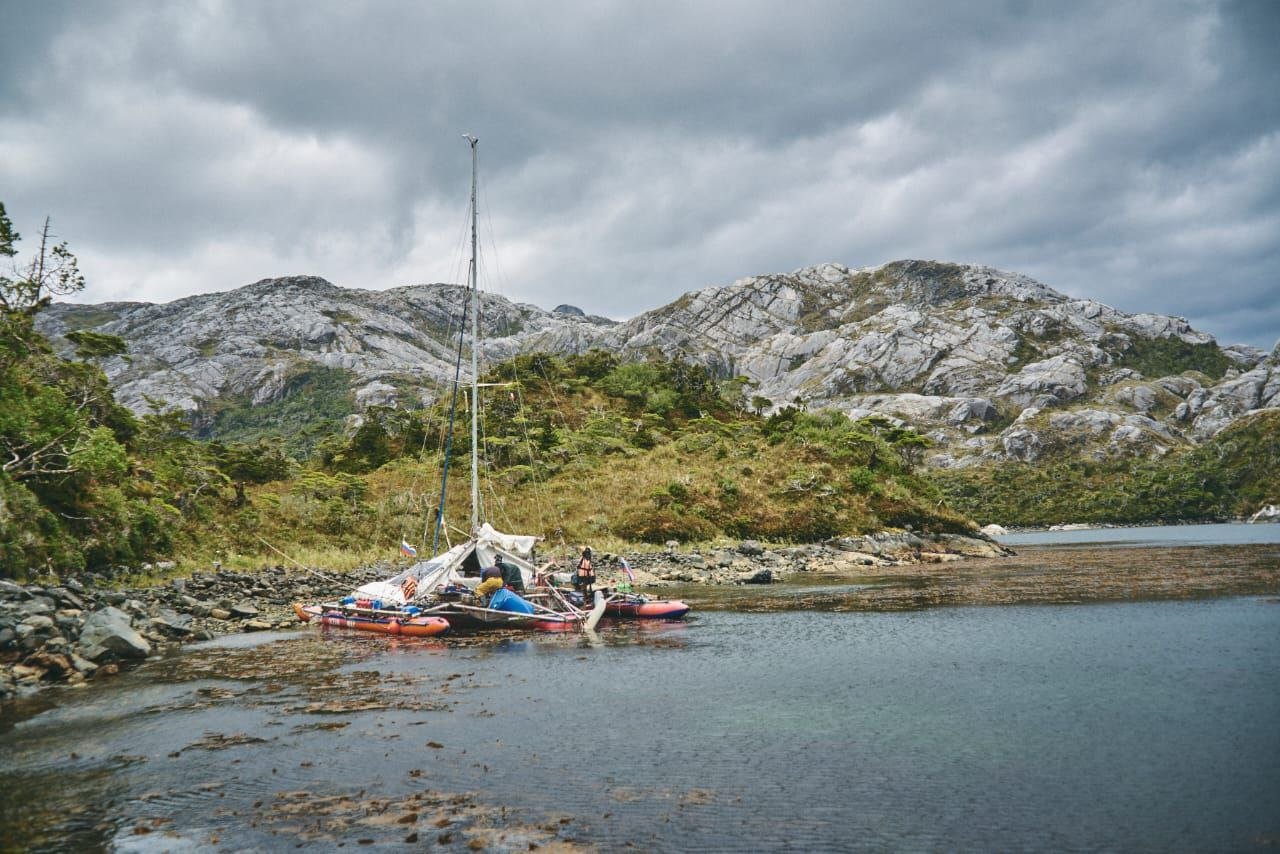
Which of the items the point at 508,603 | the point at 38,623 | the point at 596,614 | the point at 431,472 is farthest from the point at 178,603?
the point at 431,472

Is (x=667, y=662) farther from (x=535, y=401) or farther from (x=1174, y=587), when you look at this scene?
(x=535, y=401)

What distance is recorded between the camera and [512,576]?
81.6ft

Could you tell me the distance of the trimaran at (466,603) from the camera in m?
22.8

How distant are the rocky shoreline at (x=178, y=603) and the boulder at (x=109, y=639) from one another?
0.02 metres

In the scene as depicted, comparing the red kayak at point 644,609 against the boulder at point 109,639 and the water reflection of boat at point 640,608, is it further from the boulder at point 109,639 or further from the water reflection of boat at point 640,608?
the boulder at point 109,639

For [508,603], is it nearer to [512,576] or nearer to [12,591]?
[512,576]

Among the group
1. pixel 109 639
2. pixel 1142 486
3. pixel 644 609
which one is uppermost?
pixel 1142 486

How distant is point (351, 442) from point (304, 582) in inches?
1352

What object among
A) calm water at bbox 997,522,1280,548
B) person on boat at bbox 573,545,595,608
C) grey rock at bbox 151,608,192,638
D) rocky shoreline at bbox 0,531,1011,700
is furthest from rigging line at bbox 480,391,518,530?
calm water at bbox 997,522,1280,548

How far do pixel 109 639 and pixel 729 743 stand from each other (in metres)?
15.8

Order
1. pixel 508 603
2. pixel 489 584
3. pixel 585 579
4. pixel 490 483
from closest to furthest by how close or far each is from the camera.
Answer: pixel 508 603
pixel 489 584
pixel 585 579
pixel 490 483

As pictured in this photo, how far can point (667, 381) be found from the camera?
81000 millimetres

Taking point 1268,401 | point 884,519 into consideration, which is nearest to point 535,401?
point 884,519

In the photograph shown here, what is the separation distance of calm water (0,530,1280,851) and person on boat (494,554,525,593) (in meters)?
6.13
